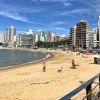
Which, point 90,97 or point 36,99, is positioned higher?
point 90,97

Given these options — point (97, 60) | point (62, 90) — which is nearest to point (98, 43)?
point (97, 60)

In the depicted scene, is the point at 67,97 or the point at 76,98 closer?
the point at 67,97

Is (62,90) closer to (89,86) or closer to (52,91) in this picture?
(52,91)

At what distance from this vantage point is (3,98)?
1356 cm

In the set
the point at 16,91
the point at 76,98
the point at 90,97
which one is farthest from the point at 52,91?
the point at 90,97

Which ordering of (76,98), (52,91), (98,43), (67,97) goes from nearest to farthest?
1. (67,97)
2. (76,98)
3. (52,91)
4. (98,43)

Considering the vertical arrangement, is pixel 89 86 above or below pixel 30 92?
above

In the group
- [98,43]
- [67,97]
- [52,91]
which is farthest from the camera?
[98,43]

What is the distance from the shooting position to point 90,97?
18.4 ft

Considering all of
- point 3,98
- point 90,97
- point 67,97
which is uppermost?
point 67,97

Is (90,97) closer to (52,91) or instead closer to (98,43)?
(52,91)

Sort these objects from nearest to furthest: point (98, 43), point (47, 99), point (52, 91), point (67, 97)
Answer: point (67, 97)
point (47, 99)
point (52, 91)
point (98, 43)

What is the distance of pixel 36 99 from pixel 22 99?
78cm

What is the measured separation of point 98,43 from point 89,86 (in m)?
196
